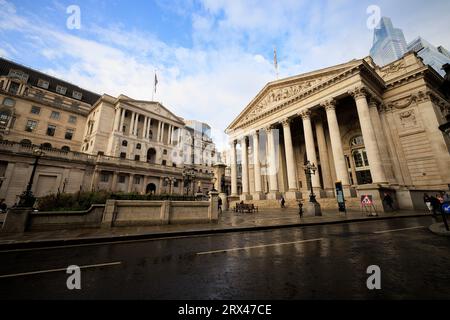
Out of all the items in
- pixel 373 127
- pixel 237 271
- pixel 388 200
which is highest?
pixel 373 127

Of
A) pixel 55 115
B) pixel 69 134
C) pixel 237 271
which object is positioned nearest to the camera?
pixel 237 271

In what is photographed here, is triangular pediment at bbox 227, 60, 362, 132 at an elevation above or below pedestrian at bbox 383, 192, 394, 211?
above

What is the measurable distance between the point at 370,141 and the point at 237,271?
2006 cm

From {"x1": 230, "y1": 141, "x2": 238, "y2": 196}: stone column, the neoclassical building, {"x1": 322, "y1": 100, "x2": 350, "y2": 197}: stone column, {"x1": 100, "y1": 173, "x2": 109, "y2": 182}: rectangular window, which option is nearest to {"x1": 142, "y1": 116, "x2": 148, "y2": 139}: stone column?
{"x1": 100, "y1": 173, "x2": 109, "y2": 182}: rectangular window

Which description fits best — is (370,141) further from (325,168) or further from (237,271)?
(237,271)

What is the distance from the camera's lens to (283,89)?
2695 cm

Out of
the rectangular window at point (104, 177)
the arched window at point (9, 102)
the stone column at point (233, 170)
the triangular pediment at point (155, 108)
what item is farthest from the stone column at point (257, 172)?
the arched window at point (9, 102)

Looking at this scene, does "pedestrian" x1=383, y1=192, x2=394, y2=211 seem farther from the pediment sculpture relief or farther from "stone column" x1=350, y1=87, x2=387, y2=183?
the pediment sculpture relief

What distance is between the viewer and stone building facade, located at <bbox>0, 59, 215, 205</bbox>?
24.2 metres

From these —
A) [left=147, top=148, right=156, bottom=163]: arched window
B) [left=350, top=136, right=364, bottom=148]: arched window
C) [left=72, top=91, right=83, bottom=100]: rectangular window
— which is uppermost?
[left=72, top=91, right=83, bottom=100]: rectangular window

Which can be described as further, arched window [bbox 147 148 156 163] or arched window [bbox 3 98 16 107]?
arched window [bbox 147 148 156 163]

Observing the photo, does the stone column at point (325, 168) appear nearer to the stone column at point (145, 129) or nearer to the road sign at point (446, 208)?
the road sign at point (446, 208)

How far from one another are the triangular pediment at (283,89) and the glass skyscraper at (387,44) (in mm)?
52834

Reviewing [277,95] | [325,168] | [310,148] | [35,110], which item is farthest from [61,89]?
[325,168]
